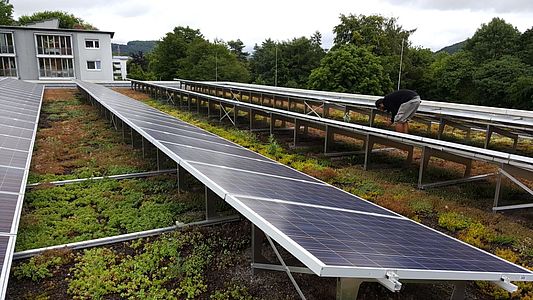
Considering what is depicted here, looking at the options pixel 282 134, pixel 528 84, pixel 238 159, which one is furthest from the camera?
pixel 528 84

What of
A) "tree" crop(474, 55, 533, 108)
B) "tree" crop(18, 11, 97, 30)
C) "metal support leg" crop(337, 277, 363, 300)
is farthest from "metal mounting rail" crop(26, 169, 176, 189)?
"tree" crop(18, 11, 97, 30)

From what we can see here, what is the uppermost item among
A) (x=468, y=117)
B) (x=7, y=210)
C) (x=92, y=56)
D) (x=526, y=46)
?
(x=526, y=46)

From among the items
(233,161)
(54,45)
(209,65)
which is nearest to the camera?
(233,161)

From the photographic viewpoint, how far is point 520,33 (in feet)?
157

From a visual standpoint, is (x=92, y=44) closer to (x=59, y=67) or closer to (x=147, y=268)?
(x=59, y=67)

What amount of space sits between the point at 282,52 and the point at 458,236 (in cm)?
6122

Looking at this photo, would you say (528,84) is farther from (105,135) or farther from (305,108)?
(105,135)

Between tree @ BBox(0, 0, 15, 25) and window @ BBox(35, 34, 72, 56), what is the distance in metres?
24.1

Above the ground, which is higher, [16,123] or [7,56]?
[7,56]

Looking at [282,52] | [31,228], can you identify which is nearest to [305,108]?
[31,228]

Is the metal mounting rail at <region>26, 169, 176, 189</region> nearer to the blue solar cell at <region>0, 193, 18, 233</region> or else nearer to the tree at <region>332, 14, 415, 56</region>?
the blue solar cell at <region>0, 193, 18, 233</region>

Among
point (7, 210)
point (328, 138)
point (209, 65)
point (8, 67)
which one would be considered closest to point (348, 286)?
point (7, 210)

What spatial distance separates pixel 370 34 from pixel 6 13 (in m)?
62.4

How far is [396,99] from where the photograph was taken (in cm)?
1319
